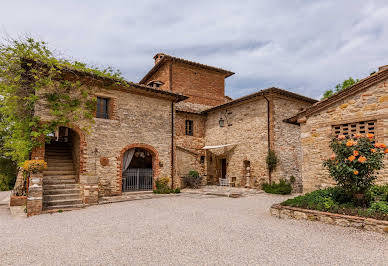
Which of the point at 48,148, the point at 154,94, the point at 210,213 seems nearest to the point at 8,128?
the point at 48,148

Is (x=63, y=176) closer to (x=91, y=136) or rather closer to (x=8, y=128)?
(x=91, y=136)

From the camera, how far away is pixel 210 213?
8.05 metres

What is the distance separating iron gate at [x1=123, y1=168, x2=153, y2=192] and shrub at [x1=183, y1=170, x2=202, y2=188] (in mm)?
3231

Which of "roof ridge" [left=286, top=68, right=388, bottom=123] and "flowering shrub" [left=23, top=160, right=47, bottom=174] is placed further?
"flowering shrub" [left=23, top=160, right=47, bottom=174]

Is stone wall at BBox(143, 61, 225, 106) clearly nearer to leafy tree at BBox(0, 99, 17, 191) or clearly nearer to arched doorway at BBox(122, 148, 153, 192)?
arched doorway at BBox(122, 148, 153, 192)

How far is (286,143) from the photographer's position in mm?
14930

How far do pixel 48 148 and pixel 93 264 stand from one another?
10453mm

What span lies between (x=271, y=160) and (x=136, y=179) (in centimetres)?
762

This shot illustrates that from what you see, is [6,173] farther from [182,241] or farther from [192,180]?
[182,241]

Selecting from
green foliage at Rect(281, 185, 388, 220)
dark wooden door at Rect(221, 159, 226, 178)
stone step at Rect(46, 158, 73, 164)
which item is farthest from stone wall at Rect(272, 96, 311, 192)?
stone step at Rect(46, 158, 73, 164)

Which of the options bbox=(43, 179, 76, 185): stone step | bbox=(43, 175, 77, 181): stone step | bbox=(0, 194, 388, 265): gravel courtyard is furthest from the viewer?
bbox=(43, 175, 77, 181): stone step

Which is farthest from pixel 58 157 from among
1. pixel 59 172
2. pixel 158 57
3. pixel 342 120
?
pixel 158 57

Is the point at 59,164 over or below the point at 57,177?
over

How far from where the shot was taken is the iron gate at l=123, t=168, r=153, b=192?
41.4 ft
